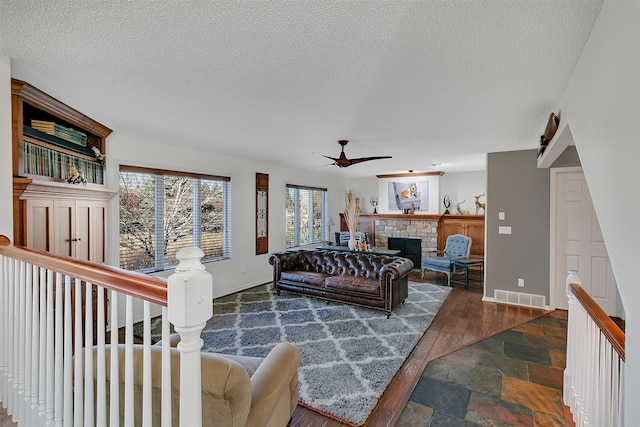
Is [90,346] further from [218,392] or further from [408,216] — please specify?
[408,216]

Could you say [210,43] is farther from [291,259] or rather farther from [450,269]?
[450,269]

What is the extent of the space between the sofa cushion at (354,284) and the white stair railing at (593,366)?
2.06 metres

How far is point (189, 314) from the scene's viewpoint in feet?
2.58

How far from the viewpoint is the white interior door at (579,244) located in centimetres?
390

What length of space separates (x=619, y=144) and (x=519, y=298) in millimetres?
3967

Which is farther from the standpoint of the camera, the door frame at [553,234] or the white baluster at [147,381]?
the door frame at [553,234]

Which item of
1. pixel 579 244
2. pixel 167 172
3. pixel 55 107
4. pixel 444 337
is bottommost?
pixel 444 337

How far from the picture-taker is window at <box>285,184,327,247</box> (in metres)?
6.45

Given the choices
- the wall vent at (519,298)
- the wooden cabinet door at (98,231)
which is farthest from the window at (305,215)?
the wall vent at (519,298)

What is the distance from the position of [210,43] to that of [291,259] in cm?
364

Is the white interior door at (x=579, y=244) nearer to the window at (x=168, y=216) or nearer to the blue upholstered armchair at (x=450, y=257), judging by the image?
the blue upholstered armchair at (x=450, y=257)

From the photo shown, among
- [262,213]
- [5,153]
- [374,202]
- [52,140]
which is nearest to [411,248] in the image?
[374,202]

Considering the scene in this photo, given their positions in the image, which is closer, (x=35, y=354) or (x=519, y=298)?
(x=35, y=354)

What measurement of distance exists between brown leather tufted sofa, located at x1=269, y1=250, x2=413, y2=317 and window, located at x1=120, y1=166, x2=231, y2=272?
109 cm
